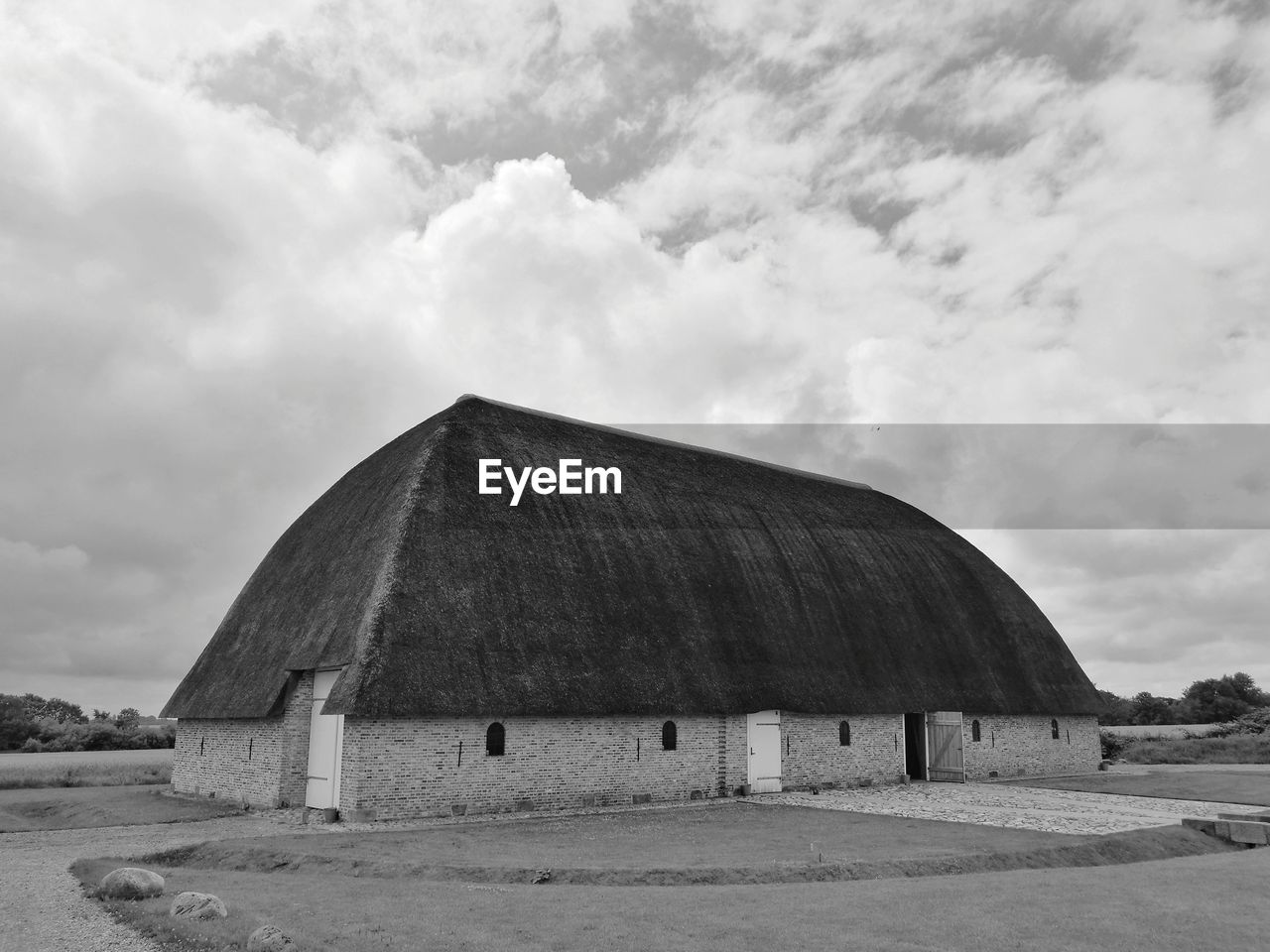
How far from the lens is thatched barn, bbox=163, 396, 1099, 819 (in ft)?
71.8

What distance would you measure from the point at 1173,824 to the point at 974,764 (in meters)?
13.3

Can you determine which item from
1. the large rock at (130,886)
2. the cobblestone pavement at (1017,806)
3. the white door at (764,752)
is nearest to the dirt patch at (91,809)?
the large rock at (130,886)

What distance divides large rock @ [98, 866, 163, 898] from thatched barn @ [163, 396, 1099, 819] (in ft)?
24.9

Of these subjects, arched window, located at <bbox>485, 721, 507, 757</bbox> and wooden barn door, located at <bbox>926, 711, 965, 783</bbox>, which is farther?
wooden barn door, located at <bbox>926, 711, 965, 783</bbox>

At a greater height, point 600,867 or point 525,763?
point 525,763

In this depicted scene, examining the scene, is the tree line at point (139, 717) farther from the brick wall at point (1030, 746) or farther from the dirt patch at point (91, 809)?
the dirt patch at point (91, 809)

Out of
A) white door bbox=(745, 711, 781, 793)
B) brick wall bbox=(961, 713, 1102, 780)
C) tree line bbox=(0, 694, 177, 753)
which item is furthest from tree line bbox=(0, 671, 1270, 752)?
white door bbox=(745, 711, 781, 793)

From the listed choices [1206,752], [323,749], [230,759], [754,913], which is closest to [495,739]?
[323,749]

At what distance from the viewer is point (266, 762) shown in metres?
23.9

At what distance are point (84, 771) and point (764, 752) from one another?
2325 centimetres

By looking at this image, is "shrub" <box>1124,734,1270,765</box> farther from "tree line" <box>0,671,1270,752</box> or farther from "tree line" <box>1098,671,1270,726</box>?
"tree line" <box>1098,671,1270,726</box>

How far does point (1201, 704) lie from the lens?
75.4m

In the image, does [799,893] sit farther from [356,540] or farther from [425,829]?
[356,540]

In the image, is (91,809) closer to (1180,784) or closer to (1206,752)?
(1180,784)
